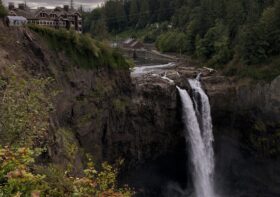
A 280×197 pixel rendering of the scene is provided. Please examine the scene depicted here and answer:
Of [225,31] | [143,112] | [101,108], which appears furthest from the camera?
[225,31]

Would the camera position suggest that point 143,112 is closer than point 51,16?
No

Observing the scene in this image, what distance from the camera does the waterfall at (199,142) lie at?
42.7 metres

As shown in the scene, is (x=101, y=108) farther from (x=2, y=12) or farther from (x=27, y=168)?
(x=27, y=168)

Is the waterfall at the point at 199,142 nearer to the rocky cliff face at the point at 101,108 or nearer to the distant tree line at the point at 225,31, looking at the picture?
the rocky cliff face at the point at 101,108

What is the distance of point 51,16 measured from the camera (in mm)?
36969

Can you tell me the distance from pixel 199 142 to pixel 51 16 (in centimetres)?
2183

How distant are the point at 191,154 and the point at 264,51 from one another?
62.0 feet

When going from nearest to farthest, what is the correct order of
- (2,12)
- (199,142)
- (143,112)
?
(2,12) < (143,112) < (199,142)

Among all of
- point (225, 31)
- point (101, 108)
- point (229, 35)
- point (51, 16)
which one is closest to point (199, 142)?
point (101, 108)

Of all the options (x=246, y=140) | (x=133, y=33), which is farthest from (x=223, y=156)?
(x=133, y=33)

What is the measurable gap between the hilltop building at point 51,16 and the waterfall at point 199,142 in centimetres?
1454

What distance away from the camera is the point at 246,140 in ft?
151

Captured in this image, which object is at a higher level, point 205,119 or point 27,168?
point 27,168

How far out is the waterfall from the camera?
1682 inches
